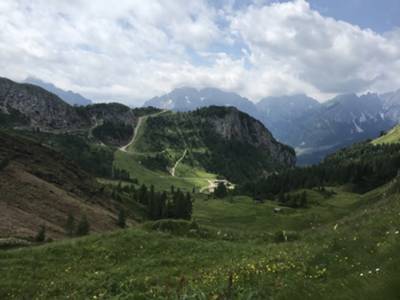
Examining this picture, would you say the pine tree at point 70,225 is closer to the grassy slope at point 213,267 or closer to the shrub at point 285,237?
the grassy slope at point 213,267

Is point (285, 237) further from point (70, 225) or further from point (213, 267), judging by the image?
point (70, 225)

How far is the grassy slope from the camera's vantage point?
15344 millimetres

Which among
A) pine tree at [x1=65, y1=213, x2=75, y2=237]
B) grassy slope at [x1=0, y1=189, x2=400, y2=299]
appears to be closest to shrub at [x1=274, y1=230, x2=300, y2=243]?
grassy slope at [x1=0, y1=189, x2=400, y2=299]

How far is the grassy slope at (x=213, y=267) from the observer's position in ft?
50.3

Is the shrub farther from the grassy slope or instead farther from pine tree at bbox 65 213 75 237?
pine tree at bbox 65 213 75 237

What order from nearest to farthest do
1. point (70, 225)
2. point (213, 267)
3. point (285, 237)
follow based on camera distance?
point (213, 267) → point (285, 237) → point (70, 225)

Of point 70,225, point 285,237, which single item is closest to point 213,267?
point 285,237

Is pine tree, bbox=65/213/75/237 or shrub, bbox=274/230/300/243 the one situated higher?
shrub, bbox=274/230/300/243

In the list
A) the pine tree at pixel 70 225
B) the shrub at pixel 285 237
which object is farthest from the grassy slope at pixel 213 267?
the pine tree at pixel 70 225

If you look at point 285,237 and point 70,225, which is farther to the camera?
point 70,225

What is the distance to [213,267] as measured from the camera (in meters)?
24.6

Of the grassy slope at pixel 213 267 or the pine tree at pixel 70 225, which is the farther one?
the pine tree at pixel 70 225

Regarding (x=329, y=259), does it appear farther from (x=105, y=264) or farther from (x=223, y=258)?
(x=105, y=264)

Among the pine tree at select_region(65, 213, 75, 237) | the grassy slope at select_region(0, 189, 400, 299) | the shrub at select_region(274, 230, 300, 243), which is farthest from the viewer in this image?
the pine tree at select_region(65, 213, 75, 237)
